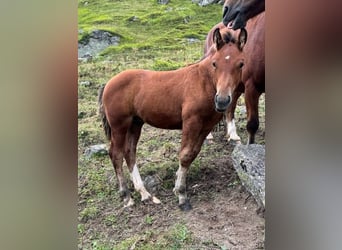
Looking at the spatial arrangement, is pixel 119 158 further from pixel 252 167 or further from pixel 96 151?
pixel 252 167

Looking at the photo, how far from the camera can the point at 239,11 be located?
4.04ft

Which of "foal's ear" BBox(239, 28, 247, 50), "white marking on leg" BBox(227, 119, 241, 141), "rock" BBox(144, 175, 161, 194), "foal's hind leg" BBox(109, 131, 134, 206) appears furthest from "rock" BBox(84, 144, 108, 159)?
"foal's ear" BBox(239, 28, 247, 50)

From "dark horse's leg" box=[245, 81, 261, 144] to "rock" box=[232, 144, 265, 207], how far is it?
3 cm

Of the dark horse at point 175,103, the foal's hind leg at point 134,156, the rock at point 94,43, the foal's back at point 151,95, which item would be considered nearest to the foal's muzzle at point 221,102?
the dark horse at point 175,103

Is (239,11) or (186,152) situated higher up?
(239,11)

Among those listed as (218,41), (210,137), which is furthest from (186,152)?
(218,41)

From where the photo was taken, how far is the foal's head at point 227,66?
1.20 m

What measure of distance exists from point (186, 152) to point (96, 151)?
0.83 ft

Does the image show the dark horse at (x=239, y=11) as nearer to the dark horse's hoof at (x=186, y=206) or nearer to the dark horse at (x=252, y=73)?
the dark horse at (x=252, y=73)
